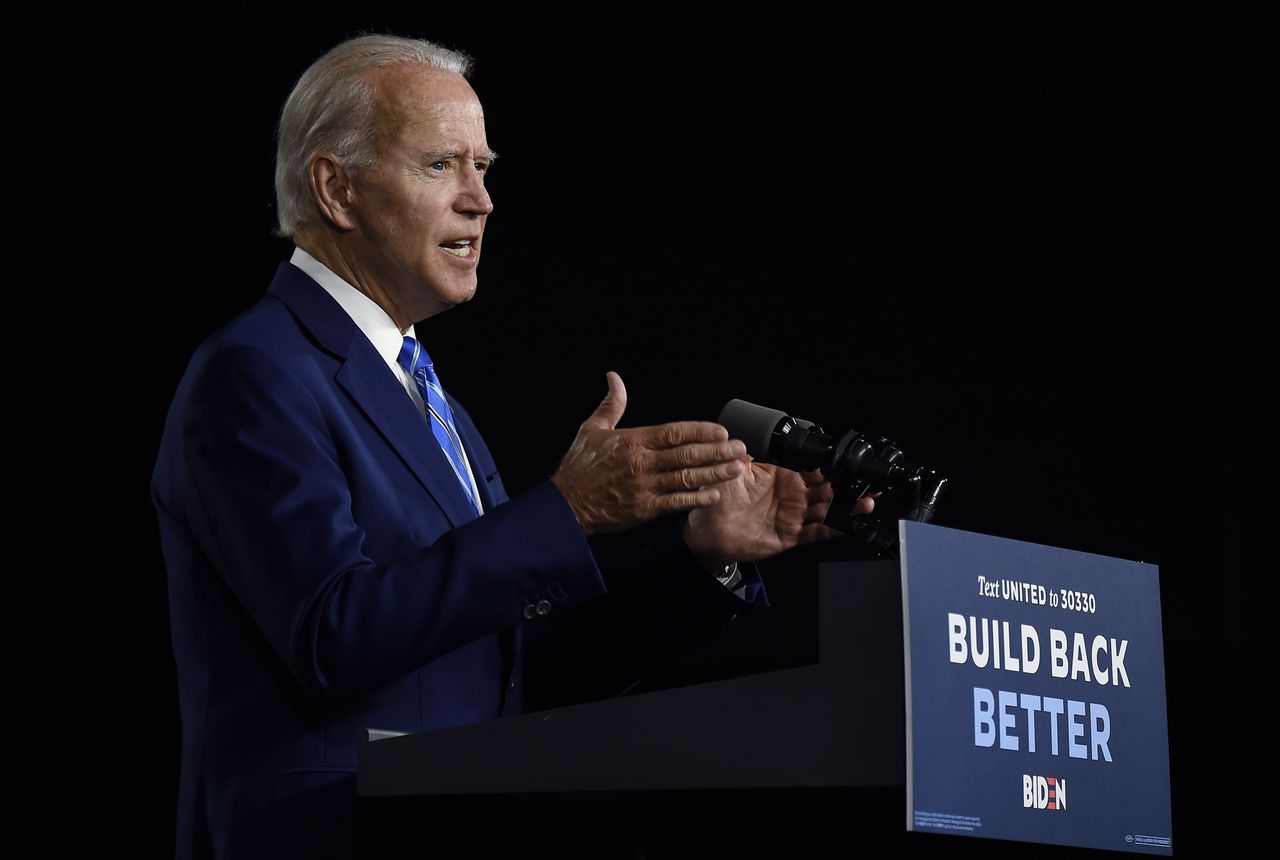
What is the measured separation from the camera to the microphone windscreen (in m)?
1.75

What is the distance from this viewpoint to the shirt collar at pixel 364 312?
2.05m

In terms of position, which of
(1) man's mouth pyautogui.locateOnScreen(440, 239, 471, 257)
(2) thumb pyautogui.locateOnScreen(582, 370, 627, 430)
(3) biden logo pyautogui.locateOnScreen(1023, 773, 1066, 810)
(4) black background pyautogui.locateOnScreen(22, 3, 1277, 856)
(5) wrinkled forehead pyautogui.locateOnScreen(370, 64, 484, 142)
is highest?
(4) black background pyautogui.locateOnScreen(22, 3, 1277, 856)

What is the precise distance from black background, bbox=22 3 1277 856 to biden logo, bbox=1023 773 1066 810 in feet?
5.65

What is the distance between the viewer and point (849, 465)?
1.69 metres

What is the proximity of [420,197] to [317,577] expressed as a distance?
731 mm

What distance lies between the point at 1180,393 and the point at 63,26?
233cm

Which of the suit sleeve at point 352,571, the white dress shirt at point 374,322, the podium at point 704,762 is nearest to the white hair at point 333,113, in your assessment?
the white dress shirt at point 374,322

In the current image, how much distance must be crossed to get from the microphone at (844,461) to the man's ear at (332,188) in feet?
2.20

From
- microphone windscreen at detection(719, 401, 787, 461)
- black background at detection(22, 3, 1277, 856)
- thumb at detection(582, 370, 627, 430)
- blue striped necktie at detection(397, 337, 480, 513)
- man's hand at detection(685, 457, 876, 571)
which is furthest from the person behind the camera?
black background at detection(22, 3, 1277, 856)

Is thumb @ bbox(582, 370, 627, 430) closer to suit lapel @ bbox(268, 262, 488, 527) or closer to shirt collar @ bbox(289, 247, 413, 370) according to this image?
suit lapel @ bbox(268, 262, 488, 527)

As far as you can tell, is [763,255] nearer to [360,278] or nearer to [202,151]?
[202,151]

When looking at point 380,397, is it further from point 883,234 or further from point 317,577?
point 883,234

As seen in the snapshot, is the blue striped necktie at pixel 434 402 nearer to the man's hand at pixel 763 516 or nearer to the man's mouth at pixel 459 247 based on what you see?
the man's mouth at pixel 459 247

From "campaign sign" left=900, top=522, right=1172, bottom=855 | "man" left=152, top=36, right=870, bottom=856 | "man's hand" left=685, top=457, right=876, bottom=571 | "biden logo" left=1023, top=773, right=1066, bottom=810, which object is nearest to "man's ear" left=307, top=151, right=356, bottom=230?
"man" left=152, top=36, right=870, bottom=856
